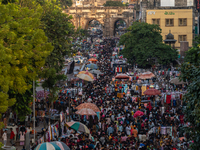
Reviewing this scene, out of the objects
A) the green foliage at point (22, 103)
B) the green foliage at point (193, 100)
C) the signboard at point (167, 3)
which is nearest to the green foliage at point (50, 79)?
the green foliage at point (22, 103)

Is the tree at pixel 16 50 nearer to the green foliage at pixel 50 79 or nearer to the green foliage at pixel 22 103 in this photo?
the green foliage at pixel 50 79

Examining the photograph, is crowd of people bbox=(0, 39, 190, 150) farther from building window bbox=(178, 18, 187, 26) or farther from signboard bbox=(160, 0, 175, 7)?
signboard bbox=(160, 0, 175, 7)

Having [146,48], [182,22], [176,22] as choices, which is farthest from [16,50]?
[182,22]

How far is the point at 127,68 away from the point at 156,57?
375 cm

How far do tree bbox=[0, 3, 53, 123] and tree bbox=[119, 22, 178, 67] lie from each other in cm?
2572

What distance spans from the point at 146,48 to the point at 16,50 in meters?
28.1

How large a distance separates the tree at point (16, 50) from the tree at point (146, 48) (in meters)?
25.7

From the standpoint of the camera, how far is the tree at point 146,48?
40875mm

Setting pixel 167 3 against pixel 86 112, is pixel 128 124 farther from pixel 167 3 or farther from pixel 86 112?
pixel 167 3

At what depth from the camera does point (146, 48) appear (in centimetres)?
4100

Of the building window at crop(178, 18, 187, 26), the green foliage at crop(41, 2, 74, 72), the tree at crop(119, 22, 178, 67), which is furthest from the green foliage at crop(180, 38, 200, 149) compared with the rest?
the building window at crop(178, 18, 187, 26)

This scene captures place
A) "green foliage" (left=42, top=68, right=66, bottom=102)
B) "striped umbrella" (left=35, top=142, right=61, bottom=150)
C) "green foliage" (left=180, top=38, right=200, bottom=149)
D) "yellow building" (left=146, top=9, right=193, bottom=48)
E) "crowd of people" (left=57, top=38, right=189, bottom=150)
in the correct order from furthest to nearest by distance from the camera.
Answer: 1. "yellow building" (left=146, top=9, right=193, bottom=48)
2. "green foliage" (left=42, top=68, right=66, bottom=102)
3. "crowd of people" (left=57, top=38, right=189, bottom=150)
4. "striped umbrella" (left=35, top=142, right=61, bottom=150)
5. "green foliage" (left=180, top=38, right=200, bottom=149)

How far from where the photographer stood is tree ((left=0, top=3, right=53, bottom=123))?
1315 cm

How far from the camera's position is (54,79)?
19250mm
